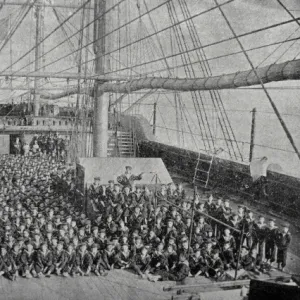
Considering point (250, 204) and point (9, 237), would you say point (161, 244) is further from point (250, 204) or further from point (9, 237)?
point (250, 204)

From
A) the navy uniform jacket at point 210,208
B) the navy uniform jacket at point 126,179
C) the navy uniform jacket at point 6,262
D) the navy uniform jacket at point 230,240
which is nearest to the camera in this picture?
the navy uniform jacket at point 6,262

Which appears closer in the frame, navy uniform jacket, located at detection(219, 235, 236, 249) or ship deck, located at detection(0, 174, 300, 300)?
ship deck, located at detection(0, 174, 300, 300)

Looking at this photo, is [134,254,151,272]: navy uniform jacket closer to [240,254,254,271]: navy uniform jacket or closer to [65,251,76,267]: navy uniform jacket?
[65,251,76,267]: navy uniform jacket

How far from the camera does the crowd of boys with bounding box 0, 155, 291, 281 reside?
8.16 m

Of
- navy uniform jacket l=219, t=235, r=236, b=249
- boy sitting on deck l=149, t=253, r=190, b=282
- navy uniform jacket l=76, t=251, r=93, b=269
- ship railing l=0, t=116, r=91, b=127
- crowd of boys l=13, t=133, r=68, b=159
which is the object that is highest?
ship railing l=0, t=116, r=91, b=127

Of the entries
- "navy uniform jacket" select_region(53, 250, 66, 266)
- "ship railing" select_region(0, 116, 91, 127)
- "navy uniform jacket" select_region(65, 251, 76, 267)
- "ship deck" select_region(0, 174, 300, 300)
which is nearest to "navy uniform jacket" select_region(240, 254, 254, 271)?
"ship deck" select_region(0, 174, 300, 300)

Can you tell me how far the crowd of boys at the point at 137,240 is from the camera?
8156 mm

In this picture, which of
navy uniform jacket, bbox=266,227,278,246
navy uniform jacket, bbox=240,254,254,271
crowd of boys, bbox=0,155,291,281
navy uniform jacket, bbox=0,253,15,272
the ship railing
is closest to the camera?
navy uniform jacket, bbox=0,253,15,272

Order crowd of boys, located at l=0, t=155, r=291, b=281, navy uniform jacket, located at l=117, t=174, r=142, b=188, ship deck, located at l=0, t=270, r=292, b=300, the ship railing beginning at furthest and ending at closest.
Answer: the ship railing
navy uniform jacket, located at l=117, t=174, r=142, b=188
crowd of boys, located at l=0, t=155, r=291, b=281
ship deck, located at l=0, t=270, r=292, b=300

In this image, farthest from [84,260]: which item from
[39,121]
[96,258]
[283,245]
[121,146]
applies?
[39,121]

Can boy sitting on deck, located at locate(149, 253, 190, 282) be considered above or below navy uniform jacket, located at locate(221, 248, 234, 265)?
below

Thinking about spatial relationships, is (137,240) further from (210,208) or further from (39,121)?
(39,121)

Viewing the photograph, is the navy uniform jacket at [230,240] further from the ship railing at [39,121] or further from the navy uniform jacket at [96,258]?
the ship railing at [39,121]

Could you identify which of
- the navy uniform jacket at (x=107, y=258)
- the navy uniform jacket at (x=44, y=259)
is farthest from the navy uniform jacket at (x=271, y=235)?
the navy uniform jacket at (x=44, y=259)
